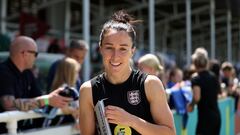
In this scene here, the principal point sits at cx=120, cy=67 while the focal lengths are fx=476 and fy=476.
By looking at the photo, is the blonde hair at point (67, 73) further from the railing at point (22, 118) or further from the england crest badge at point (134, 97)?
the england crest badge at point (134, 97)

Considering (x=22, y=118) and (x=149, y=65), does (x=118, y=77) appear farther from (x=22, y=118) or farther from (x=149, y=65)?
(x=149, y=65)

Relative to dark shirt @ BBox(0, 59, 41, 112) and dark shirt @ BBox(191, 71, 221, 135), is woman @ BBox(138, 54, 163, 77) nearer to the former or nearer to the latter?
dark shirt @ BBox(0, 59, 41, 112)

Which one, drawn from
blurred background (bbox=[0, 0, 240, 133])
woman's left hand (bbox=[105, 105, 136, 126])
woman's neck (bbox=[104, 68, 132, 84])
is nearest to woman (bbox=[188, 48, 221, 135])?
blurred background (bbox=[0, 0, 240, 133])

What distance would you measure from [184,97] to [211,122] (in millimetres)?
649

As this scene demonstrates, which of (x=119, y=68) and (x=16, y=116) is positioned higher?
(x=119, y=68)

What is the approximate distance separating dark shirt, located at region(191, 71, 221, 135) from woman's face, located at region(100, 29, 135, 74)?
3.63 m

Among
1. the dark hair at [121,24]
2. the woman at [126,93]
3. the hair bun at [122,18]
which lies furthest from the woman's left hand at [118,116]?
the hair bun at [122,18]

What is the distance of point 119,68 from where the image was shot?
8.25 feet

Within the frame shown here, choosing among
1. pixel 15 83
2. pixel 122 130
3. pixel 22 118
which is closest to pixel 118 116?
pixel 122 130

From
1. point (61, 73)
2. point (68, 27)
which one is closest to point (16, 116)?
point (61, 73)

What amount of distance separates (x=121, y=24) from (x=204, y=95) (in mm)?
3765

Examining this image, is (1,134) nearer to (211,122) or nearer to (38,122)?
(38,122)

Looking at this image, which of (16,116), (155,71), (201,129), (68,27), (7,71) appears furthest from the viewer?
(68,27)

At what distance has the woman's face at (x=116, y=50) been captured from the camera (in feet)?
8.18
